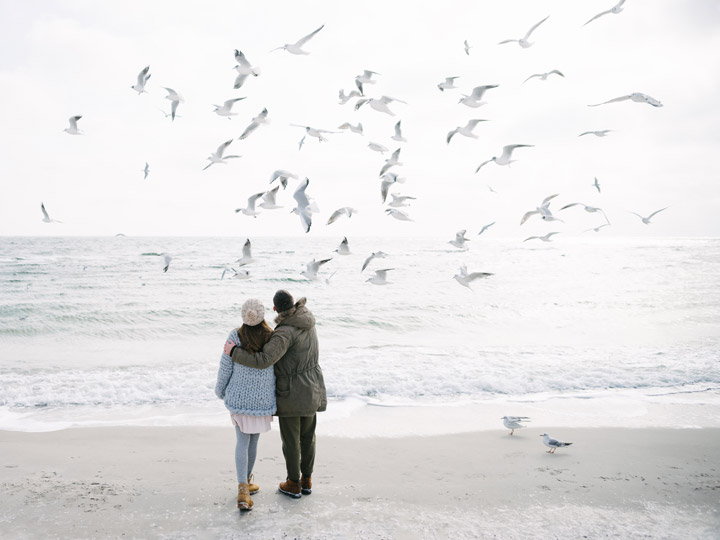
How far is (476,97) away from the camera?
736 cm

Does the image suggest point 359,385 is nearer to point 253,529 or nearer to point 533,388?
point 533,388

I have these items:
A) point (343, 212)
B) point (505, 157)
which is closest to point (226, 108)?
point (343, 212)

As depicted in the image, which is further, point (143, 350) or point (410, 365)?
point (143, 350)

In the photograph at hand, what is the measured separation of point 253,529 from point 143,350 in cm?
986

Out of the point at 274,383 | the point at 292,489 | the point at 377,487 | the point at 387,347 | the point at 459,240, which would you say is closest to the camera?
the point at 274,383

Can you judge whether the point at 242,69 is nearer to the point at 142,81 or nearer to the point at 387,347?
the point at 142,81

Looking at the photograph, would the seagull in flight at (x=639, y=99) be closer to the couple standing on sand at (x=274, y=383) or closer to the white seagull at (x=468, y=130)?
the white seagull at (x=468, y=130)

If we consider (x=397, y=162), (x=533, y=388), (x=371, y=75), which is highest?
(x=371, y=75)

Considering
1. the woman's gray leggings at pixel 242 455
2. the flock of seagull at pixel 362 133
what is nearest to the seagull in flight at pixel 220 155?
the flock of seagull at pixel 362 133

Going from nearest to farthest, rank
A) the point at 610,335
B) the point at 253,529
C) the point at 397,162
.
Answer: the point at 253,529, the point at 397,162, the point at 610,335

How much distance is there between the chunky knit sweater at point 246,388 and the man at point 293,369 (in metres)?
0.10

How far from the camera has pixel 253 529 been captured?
12.3 feet

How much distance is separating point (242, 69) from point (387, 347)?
7.63 metres

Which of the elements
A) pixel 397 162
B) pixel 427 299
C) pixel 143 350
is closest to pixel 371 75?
pixel 397 162
